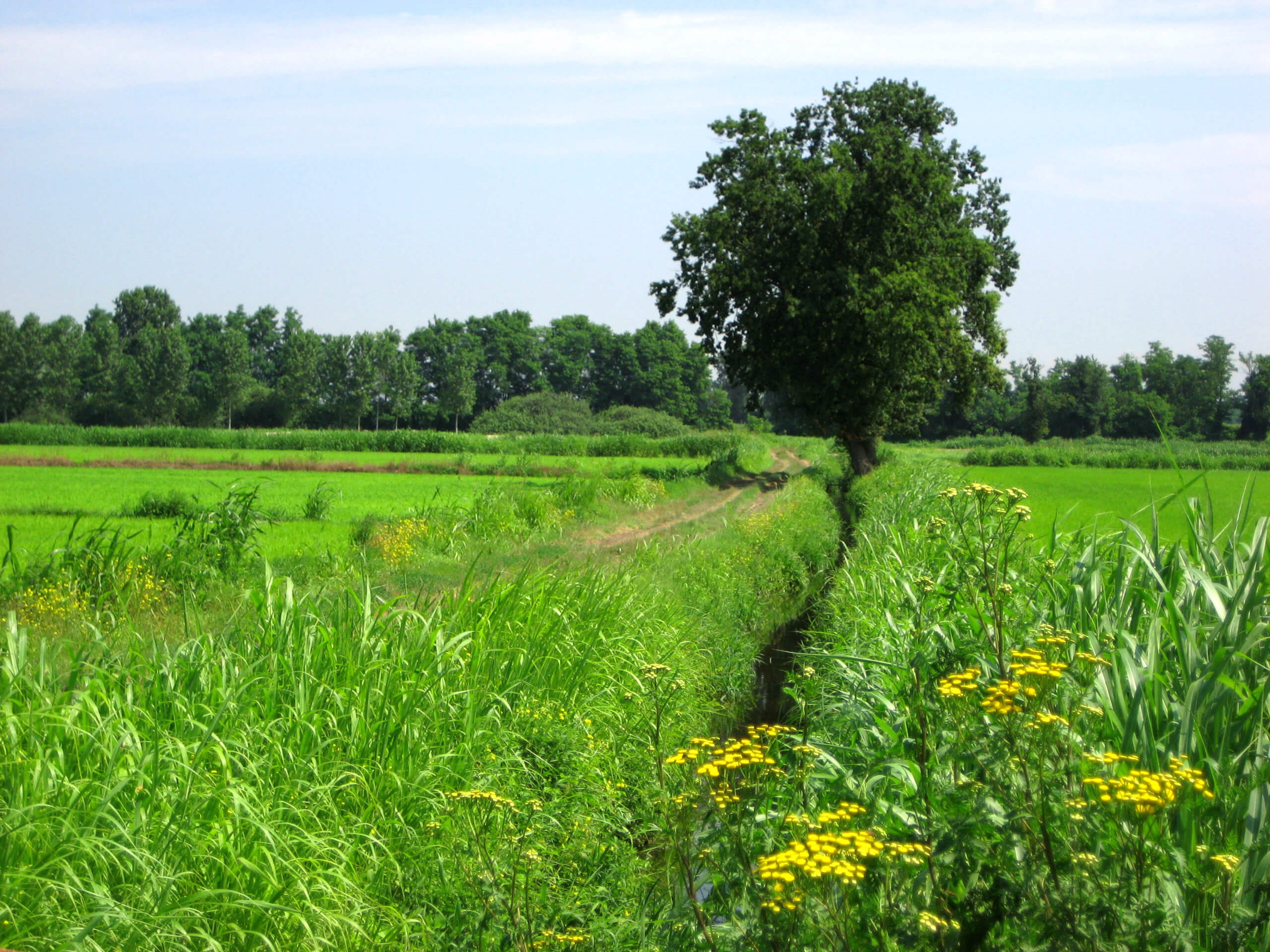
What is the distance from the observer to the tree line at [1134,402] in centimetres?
4016

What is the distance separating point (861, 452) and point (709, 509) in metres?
9.56

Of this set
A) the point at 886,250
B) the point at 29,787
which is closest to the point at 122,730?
the point at 29,787

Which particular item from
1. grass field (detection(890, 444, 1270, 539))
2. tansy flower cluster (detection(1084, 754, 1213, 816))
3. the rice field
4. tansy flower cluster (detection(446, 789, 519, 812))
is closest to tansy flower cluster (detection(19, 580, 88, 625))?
the rice field

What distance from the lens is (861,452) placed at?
31.5 m

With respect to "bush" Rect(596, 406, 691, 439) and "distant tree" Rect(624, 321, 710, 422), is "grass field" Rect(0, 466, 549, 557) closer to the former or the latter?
"bush" Rect(596, 406, 691, 439)

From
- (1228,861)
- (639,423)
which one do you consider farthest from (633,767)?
(639,423)

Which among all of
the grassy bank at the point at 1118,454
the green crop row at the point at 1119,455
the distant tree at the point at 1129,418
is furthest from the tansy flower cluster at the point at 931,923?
the distant tree at the point at 1129,418

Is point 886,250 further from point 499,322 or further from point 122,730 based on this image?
point 499,322

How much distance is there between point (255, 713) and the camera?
468 centimetres

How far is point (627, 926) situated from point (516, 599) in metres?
3.36

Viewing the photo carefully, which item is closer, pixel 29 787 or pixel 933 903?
pixel 933 903

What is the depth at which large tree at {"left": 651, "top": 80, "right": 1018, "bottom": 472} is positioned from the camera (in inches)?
1078

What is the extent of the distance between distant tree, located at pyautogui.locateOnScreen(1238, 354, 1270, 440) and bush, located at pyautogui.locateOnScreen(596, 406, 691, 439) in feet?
113

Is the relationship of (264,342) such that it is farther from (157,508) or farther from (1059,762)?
(1059,762)
